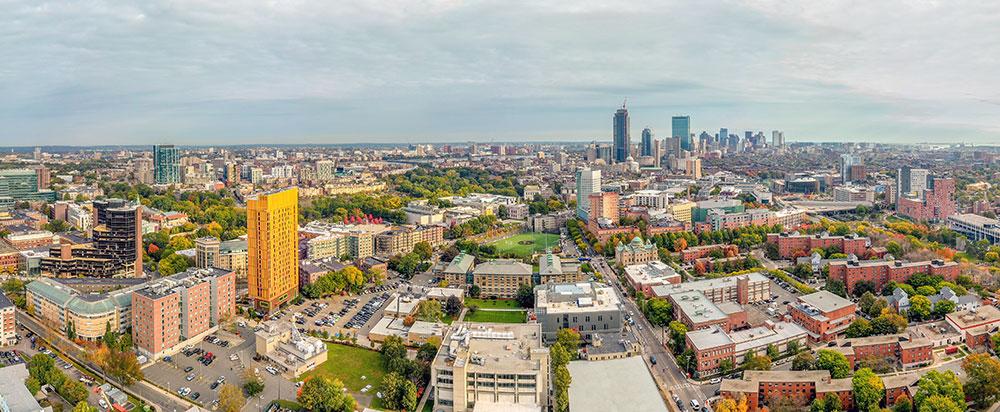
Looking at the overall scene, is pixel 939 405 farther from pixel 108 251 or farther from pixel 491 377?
pixel 108 251

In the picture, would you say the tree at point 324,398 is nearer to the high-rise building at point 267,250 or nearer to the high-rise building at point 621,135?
the high-rise building at point 267,250

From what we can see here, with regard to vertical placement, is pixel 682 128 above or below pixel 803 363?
above

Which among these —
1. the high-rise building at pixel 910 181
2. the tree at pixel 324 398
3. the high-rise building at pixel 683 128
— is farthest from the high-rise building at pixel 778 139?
the tree at pixel 324 398

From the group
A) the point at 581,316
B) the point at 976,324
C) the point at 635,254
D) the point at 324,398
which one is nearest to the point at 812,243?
the point at 635,254

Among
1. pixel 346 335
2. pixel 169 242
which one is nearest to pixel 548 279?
pixel 346 335

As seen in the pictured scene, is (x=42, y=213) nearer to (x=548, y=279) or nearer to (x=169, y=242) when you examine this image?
(x=169, y=242)

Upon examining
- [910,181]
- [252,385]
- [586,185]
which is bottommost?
[252,385]
